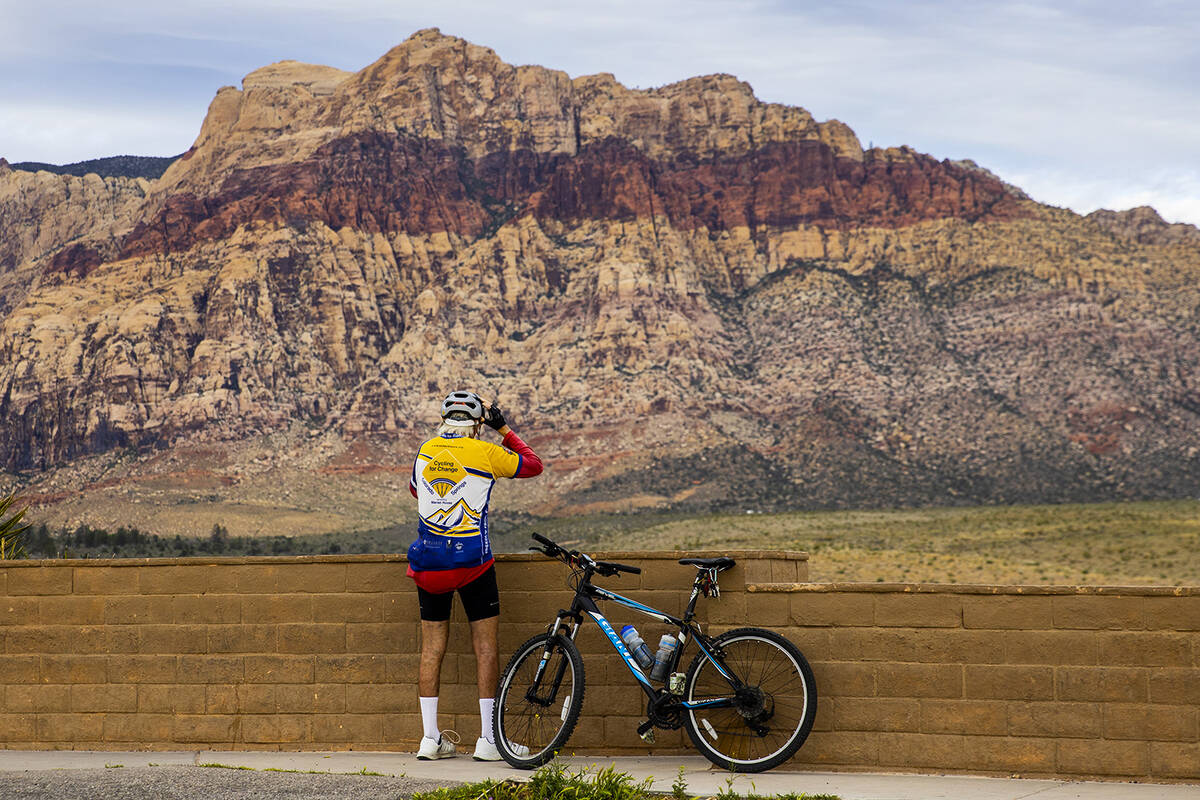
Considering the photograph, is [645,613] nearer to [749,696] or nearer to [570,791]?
[749,696]

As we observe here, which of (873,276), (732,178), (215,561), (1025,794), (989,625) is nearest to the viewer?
(1025,794)

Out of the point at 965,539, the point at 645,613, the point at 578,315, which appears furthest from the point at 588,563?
the point at 578,315

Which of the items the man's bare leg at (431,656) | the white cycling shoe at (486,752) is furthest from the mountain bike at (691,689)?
the man's bare leg at (431,656)

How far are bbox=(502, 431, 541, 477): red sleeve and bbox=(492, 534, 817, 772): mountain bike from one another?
502 millimetres

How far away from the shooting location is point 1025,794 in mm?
6613

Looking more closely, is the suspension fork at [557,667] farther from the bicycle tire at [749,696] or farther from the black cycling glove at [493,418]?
the black cycling glove at [493,418]

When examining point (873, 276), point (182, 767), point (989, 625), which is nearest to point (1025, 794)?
point (989, 625)

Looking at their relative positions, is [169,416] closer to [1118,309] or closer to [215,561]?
[1118,309]

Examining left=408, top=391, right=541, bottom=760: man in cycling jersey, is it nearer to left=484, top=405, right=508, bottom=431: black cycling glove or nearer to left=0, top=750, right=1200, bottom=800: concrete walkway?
left=484, top=405, right=508, bottom=431: black cycling glove

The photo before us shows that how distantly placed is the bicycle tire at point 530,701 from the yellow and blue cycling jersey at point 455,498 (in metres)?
0.64

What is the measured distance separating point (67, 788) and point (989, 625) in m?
5.14

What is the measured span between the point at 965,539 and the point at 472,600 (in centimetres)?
5859

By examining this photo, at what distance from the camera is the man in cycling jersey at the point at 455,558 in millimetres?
7531

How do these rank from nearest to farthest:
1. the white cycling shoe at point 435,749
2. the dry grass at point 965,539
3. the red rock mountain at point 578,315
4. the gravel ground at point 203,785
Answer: the gravel ground at point 203,785, the white cycling shoe at point 435,749, the dry grass at point 965,539, the red rock mountain at point 578,315
